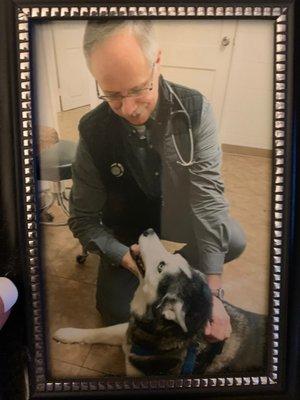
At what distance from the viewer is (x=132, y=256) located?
625 mm

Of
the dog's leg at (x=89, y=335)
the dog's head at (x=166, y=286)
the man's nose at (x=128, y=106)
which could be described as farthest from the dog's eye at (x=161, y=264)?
the man's nose at (x=128, y=106)

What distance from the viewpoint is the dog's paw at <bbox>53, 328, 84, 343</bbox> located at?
632mm

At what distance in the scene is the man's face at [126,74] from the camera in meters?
0.58

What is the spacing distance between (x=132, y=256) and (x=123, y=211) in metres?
0.06

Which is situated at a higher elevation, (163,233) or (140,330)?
(163,233)

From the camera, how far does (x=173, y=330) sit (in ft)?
2.06

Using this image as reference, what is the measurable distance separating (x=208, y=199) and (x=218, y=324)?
173 millimetres

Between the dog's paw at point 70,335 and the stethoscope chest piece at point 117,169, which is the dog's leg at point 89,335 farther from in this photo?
the stethoscope chest piece at point 117,169

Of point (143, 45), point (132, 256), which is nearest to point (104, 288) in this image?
point (132, 256)

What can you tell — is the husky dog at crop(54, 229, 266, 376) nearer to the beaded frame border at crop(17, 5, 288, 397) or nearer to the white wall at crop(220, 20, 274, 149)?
the beaded frame border at crop(17, 5, 288, 397)

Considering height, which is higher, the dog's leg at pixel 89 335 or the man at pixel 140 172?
the man at pixel 140 172

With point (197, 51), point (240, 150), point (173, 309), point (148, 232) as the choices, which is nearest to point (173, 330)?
point (173, 309)

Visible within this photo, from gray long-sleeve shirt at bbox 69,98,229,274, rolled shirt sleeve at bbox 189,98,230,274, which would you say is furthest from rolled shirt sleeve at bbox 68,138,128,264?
rolled shirt sleeve at bbox 189,98,230,274

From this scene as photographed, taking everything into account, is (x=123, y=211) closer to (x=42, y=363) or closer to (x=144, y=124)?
(x=144, y=124)
